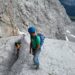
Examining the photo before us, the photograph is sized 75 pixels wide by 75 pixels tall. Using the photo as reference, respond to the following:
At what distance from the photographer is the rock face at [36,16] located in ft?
40.7

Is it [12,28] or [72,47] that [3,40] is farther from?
[72,47]

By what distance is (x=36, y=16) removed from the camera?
20.6 m

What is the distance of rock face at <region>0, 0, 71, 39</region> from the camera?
12406 mm

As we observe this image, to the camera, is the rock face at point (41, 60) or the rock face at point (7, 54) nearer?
the rock face at point (41, 60)

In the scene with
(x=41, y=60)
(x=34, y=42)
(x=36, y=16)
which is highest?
(x=34, y=42)

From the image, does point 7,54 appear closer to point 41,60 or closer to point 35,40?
point 41,60

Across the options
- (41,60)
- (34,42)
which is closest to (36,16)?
(41,60)

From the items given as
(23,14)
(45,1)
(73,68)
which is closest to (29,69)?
(73,68)

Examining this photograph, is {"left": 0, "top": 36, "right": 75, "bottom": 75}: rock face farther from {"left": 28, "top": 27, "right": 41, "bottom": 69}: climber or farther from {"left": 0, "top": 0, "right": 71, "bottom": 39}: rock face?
{"left": 0, "top": 0, "right": 71, "bottom": 39}: rock face

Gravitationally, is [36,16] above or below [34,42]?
below

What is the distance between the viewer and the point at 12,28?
41.1 feet

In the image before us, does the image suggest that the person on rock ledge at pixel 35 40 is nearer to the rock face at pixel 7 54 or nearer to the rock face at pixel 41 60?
the rock face at pixel 41 60

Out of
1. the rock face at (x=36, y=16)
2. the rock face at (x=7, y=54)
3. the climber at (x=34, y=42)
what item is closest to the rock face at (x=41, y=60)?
the rock face at (x=7, y=54)

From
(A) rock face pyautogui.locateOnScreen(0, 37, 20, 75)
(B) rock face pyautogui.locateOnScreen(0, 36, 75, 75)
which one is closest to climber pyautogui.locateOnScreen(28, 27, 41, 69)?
(B) rock face pyautogui.locateOnScreen(0, 36, 75, 75)
